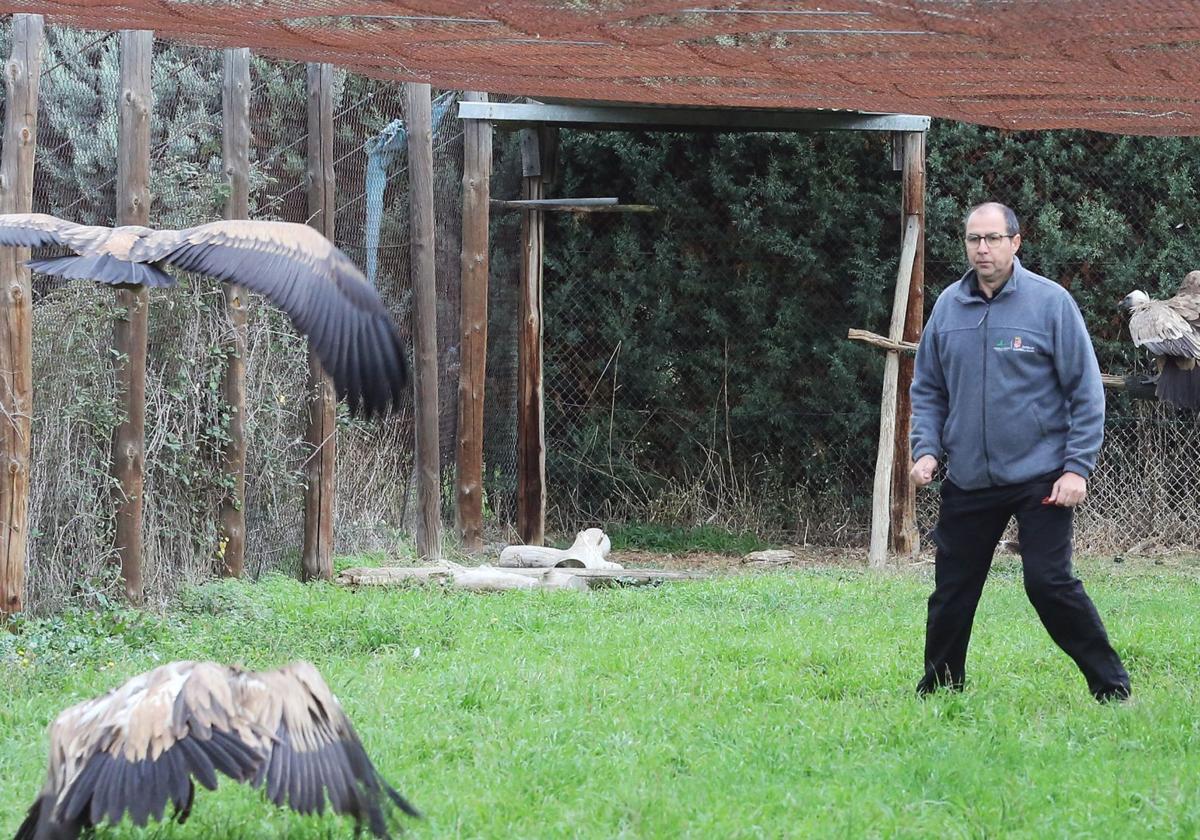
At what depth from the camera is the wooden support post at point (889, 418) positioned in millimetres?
10898

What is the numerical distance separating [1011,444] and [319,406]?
5515 mm

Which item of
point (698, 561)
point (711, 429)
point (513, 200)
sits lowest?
A: point (698, 561)

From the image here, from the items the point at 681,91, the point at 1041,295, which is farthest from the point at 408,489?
the point at 1041,295

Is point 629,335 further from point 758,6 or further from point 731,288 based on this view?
point 758,6

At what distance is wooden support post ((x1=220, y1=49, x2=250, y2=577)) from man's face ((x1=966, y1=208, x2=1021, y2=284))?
5014mm

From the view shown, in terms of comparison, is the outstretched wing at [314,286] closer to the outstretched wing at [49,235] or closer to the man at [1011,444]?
the outstretched wing at [49,235]

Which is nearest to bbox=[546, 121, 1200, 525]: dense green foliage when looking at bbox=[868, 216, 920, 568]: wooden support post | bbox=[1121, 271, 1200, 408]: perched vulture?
bbox=[868, 216, 920, 568]: wooden support post

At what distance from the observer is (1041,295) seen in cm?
533

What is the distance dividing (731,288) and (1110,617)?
18.9 feet

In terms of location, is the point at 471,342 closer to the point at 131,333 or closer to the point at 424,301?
the point at 424,301

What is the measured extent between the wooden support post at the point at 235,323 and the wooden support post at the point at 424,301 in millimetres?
1851

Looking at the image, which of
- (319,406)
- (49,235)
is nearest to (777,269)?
(319,406)

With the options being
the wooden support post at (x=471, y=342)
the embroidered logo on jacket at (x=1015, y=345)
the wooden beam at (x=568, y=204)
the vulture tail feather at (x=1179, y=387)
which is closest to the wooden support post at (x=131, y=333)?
the wooden support post at (x=471, y=342)

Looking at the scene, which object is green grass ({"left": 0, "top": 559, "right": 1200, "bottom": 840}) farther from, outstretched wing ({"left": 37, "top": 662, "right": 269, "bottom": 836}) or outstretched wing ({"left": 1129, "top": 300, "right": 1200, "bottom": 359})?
outstretched wing ({"left": 1129, "top": 300, "right": 1200, "bottom": 359})
